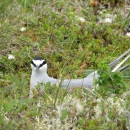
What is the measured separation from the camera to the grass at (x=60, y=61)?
541cm

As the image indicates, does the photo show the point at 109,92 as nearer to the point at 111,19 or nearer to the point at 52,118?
the point at 52,118

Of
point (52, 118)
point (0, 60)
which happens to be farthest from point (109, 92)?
point (0, 60)

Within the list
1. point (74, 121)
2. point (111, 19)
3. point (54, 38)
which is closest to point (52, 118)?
point (74, 121)

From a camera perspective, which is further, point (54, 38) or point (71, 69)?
point (54, 38)

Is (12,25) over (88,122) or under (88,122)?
over

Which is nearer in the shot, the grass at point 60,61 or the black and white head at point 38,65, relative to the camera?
the grass at point 60,61

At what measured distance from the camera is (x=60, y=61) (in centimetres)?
801

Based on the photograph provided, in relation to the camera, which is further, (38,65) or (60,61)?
(60,61)

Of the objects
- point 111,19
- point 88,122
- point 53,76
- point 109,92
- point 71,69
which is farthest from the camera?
point 111,19

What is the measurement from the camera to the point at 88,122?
539cm

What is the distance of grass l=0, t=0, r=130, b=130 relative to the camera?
5.41 meters

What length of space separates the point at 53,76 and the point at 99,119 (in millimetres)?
2278

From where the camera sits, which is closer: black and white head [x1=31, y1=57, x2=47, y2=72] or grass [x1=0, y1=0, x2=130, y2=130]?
grass [x1=0, y1=0, x2=130, y2=130]

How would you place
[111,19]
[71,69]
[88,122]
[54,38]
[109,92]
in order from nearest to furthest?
[88,122]
[109,92]
[71,69]
[54,38]
[111,19]
